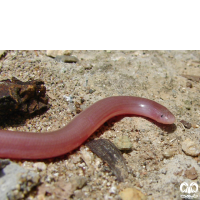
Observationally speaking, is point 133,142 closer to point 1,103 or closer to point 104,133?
point 104,133

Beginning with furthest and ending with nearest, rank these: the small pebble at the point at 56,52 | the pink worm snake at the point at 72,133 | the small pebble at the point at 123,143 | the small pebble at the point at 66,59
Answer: the small pebble at the point at 56,52 < the small pebble at the point at 66,59 < the small pebble at the point at 123,143 < the pink worm snake at the point at 72,133

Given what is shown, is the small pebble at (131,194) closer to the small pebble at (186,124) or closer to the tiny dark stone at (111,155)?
the tiny dark stone at (111,155)

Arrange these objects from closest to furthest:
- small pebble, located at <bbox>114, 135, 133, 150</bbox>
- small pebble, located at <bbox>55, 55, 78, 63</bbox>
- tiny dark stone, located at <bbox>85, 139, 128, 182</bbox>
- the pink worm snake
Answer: the pink worm snake < tiny dark stone, located at <bbox>85, 139, 128, 182</bbox> < small pebble, located at <bbox>114, 135, 133, 150</bbox> < small pebble, located at <bbox>55, 55, 78, 63</bbox>

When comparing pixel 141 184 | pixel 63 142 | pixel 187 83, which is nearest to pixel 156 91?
pixel 187 83

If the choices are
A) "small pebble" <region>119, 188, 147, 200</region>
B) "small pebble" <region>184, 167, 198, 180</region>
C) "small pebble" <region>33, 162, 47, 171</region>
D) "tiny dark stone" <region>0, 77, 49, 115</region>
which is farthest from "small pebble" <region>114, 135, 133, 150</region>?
"tiny dark stone" <region>0, 77, 49, 115</region>

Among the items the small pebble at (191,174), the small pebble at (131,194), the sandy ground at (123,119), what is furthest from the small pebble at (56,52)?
the small pebble at (191,174)

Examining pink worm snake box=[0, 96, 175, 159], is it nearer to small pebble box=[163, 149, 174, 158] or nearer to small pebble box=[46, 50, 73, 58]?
small pebble box=[163, 149, 174, 158]

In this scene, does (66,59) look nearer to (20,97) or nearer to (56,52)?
(56,52)
